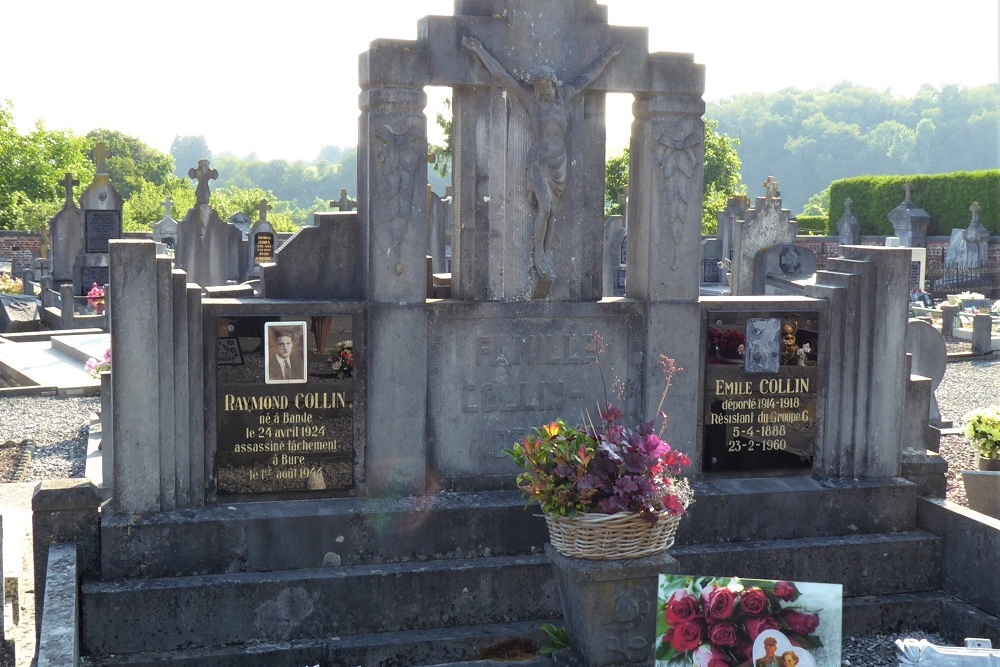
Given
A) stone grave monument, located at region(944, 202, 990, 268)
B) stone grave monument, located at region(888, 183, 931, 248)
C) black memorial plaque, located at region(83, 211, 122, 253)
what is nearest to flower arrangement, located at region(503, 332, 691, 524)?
black memorial plaque, located at region(83, 211, 122, 253)

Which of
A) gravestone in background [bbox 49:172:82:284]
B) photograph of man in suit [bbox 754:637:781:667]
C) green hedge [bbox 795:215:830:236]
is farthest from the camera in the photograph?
green hedge [bbox 795:215:830:236]

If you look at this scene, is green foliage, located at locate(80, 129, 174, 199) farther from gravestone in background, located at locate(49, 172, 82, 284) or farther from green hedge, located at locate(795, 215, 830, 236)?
gravestone in background, located at locate(49, 172, 82, 284)

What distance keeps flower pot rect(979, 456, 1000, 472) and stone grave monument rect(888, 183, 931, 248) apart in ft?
99.2

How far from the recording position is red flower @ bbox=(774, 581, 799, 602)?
416 centimetres

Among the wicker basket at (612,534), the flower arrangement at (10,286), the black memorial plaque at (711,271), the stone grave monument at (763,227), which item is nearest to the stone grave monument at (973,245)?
the black memorial plaque at (711,271)

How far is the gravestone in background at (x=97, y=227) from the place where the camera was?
23.9 meters

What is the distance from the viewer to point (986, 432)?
8.54m

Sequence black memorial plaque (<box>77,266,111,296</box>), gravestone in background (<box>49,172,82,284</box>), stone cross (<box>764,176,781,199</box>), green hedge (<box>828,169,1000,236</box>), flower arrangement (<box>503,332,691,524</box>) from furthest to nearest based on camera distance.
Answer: green hedge (<box>828,169,1000,236</box>), gravestone in background (<box>49,172,82,284</box>), black memorial plaque (<box>77,266,111,296</box>), stone cross (<box>764,176,781,199</box>), flower arrangement (<box>503,332,691,524</box>)

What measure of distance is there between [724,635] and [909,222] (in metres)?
36.3

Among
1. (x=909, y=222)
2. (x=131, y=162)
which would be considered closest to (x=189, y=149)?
(x=131, y=162)

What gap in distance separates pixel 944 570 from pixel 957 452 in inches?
177

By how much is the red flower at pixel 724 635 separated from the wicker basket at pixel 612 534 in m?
0.94

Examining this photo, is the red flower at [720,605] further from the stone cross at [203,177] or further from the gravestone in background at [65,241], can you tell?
the gravestone in background at [65,241]

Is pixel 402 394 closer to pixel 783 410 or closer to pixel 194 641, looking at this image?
pixel 194 641
